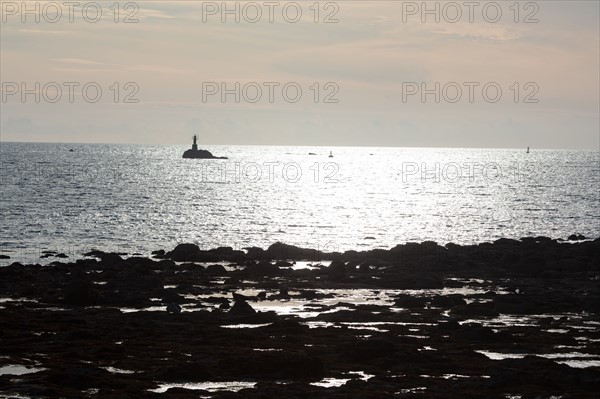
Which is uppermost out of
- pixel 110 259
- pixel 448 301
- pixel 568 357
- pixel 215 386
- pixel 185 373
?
pixel 110 259

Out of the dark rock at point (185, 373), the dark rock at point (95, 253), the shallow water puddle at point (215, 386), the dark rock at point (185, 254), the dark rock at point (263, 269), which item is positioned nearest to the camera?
the shallow water puddle at point (215, 386)

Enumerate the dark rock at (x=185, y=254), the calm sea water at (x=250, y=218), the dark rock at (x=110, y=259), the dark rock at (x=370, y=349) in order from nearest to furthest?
the dark rock at (x=370, y=349)
the dark rock at (x=110, y=259)
the dark rock at (x=185, y=254)
the calm sea water at (x=250, y=218)

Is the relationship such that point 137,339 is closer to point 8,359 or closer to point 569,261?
point 8,359

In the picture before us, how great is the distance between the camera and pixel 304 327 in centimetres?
4459

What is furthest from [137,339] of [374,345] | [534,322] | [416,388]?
[534,322]

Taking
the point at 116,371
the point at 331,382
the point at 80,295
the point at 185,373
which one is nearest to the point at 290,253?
the point at 80,295

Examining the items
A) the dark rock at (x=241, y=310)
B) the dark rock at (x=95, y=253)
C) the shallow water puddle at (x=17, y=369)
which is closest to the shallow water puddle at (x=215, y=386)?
the shallow water puddle at (x=17, y=369)

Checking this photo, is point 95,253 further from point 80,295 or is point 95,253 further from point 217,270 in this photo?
point 80,295

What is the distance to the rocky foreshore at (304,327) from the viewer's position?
109 ft

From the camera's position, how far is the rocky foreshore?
3338 centimetres

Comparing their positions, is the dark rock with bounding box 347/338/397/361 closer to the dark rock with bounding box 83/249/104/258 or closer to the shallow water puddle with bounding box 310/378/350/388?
the shallow water puddle with bounding box 310/378/350/388

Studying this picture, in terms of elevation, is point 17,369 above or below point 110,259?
below

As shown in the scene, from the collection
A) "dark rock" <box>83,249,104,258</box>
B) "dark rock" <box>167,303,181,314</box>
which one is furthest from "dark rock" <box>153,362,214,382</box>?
"dark rock" <box>83,249,104,258</box>

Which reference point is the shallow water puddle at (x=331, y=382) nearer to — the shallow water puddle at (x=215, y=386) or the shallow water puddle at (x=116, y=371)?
the shallow water puddle at (x=215, y=386)
